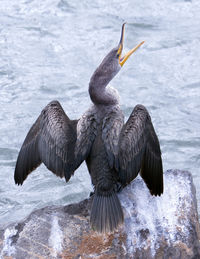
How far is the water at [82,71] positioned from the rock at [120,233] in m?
1.60

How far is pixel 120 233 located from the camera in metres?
4.45

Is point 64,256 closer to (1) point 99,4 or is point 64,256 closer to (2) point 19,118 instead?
(2) point 19,118

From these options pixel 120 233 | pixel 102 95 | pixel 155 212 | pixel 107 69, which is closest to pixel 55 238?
pixel 120 233

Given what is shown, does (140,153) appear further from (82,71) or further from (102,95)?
(82,71)

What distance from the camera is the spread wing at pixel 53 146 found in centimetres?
488

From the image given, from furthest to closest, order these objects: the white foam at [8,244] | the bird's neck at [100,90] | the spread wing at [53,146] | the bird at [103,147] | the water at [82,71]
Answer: the water at [82,71] → the bird's neck at [100,90] → the spread wing at [53,146] → the bird at [103,147] → the white foam at [8,244]

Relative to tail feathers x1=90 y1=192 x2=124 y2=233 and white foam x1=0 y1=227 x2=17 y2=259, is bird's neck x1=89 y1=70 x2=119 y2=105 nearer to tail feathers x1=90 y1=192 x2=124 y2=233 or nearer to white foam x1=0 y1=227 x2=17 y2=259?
tail feathers x1=90 y1=192 x2=124 y2=233

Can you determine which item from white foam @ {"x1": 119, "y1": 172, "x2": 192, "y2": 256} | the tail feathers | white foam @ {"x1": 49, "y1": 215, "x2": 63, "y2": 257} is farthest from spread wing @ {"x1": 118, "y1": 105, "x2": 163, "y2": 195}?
white foam @ {"x1": 49, "y1": 215, "x2": 63, "y2": 257}

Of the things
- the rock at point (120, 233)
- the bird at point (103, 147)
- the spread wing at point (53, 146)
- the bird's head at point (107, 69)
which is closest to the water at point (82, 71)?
the spread wing at point (53, 146)

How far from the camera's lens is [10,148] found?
7102 mm

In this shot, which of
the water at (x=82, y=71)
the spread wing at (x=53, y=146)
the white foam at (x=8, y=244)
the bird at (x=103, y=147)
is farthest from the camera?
the water at (x=82, y=71)

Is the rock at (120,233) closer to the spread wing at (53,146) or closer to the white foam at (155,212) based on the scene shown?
the white foam at (155,212)

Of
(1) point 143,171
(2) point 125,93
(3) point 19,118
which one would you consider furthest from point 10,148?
(1) point 143,171

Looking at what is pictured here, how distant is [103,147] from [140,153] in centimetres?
32
